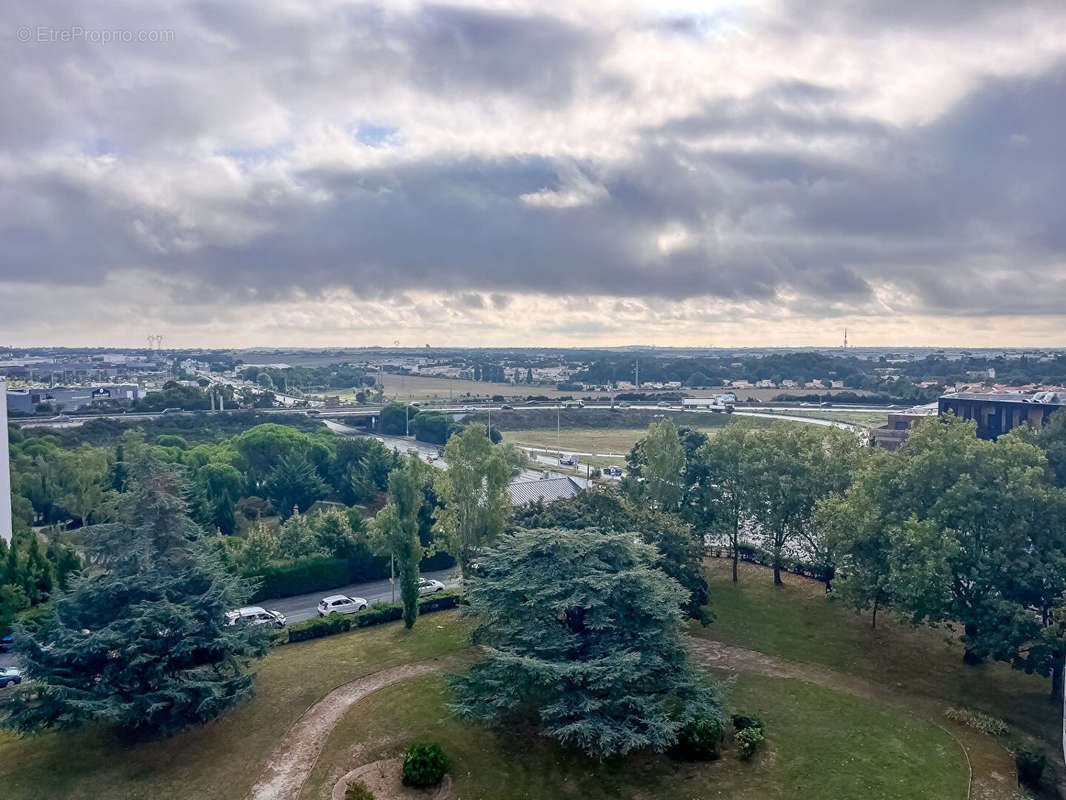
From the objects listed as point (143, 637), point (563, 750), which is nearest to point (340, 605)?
point (143, 637)

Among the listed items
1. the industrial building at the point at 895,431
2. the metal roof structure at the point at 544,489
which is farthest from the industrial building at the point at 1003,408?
the metal roof structure at the point at 544,489

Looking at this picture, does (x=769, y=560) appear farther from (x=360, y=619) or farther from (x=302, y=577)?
(x=302, y=577)

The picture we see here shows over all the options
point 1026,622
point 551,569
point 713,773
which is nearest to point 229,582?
point 551,569

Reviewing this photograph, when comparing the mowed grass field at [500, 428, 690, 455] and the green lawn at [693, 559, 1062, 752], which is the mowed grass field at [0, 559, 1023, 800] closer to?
the green lawn at [693, 559, 1062, 752]

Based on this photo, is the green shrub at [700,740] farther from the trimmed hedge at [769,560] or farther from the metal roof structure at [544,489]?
the metal roof structure at [544,489]

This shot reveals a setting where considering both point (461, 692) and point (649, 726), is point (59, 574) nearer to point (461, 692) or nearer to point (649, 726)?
point (461, 692)

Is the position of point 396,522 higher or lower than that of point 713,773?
higher
